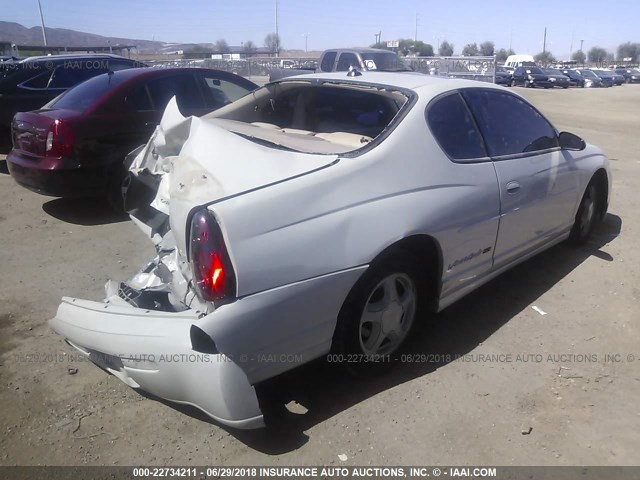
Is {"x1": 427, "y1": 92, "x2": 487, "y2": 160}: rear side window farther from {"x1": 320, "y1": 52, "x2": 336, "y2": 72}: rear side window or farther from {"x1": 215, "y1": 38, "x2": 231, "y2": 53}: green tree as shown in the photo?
{"x1": 215, "y1": 38, "x2": 231, "y2": 53}: green tree

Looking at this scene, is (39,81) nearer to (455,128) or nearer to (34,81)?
(34,81)

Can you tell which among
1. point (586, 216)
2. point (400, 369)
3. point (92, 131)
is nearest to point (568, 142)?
point (586, 216)

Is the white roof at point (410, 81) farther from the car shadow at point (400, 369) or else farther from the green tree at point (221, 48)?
the green tree at point (221, 48)

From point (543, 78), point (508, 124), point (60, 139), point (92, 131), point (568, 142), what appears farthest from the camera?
point (543, 78)

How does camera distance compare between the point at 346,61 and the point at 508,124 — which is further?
the point at 346,61

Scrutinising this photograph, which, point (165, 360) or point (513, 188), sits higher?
point (513, 188)

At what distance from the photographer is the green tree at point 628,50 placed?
117525mm

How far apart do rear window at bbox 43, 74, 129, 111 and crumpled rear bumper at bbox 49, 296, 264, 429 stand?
358cm

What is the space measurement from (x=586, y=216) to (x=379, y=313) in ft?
9.47

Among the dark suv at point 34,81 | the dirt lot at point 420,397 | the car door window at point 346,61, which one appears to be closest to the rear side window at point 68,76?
the dark suv at point 34,81

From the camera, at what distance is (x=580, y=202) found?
4668 millimetres

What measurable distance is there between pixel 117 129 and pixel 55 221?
1167mm

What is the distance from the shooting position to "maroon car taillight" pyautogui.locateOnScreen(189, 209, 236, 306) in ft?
7.75

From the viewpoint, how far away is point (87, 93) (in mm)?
5867
